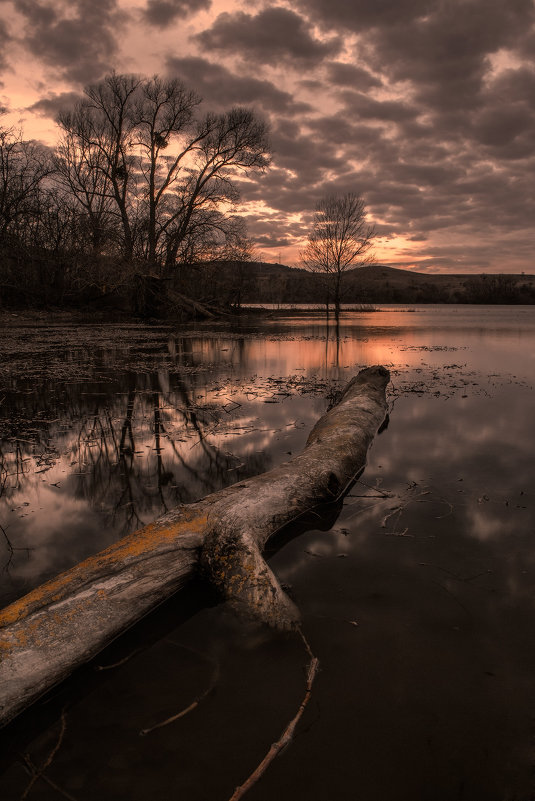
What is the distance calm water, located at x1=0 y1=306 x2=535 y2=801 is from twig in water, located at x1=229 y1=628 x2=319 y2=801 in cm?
3

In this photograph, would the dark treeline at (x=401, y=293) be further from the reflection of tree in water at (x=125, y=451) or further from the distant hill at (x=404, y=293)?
the reflection of tree in water at (x=125, y=451)

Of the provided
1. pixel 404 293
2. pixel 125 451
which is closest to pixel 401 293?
pixel 404 293

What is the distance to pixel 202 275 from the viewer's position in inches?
1201

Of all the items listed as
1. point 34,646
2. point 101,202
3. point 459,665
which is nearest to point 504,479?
point 459,665

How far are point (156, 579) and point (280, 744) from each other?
1.10 meters

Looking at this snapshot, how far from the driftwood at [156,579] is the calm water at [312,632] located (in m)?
0.14

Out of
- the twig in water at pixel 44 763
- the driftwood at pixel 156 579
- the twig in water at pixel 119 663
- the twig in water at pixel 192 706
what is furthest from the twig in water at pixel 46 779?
the twig in water at pixel 119 663

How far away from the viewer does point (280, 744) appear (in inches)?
66.7

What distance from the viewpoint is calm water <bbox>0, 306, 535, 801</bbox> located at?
163 cm

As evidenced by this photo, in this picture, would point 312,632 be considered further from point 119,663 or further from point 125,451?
point 125,451

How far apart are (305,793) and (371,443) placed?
4262mm

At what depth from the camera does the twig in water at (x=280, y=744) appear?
1.55 metres

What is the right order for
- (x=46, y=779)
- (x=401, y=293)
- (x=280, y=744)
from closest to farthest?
(x=46, y=779), (x=280, y=744), (x=401, y=293)

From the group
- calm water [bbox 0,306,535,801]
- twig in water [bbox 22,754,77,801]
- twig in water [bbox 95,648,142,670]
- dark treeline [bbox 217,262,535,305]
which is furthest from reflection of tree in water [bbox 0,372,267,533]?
dark treeline [bbox 217,262,535,305]
